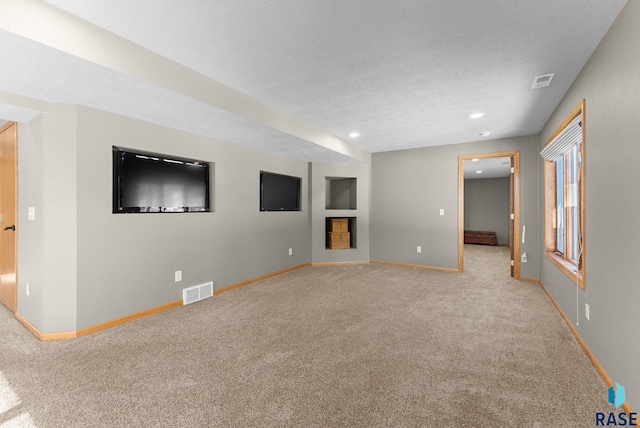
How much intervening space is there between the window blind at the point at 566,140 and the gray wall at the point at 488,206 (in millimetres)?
6525

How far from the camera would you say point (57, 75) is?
6.75 ft

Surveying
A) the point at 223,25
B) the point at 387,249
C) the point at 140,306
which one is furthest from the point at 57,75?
the point at 387,249

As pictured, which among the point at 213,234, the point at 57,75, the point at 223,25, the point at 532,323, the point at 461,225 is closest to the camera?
the point at 223,25

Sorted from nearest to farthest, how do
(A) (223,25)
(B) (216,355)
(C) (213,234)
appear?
(A) (223,25) → (B) (216,355) → (C) (213,234)

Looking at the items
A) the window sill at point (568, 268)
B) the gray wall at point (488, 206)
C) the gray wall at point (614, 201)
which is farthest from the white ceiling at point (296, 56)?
the gray wall at point (488, 206)

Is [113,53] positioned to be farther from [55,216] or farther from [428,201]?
[428,201]

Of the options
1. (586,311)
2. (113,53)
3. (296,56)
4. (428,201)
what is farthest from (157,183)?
(428,201)

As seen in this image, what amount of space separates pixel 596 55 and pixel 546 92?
84 centimetres

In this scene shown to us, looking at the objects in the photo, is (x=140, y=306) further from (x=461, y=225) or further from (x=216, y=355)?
(x=461, y=225)

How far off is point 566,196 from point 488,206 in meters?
6.85

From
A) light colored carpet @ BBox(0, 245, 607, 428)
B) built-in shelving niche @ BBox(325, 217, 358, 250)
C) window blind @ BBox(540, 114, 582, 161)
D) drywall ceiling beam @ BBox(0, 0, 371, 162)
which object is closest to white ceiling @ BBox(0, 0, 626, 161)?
drywall ceiling beam @ BBox(0, 0, 371, 162)

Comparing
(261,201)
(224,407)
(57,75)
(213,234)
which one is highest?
(57,75)

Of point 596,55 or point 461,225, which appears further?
point 461,225

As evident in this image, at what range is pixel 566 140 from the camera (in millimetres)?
2973
